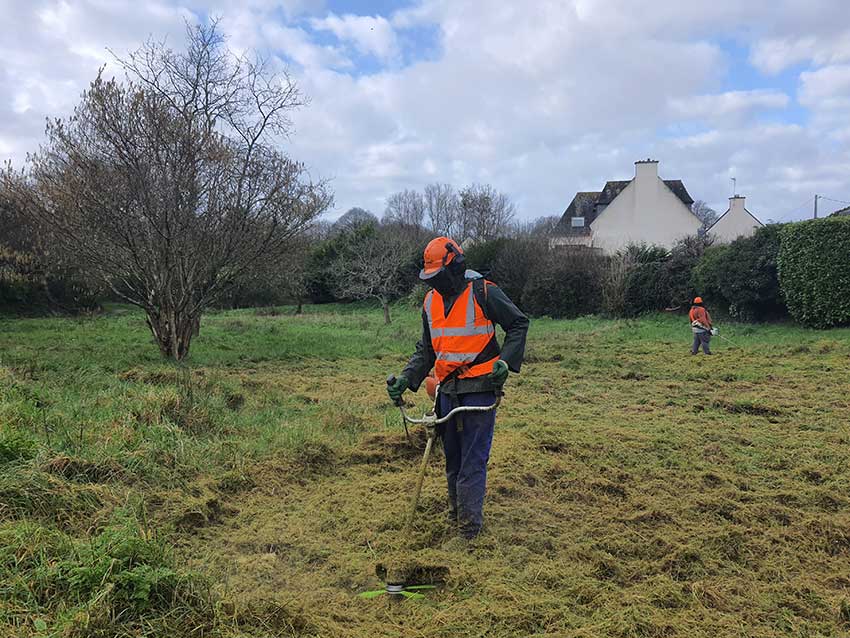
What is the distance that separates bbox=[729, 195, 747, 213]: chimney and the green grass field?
25.2 metres

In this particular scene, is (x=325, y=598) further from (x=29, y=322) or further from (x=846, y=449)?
(x=29, y=322)

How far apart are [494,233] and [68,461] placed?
150 ft

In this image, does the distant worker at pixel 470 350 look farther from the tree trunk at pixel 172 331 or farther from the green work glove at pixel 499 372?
the tree trunk at pixel 172 331

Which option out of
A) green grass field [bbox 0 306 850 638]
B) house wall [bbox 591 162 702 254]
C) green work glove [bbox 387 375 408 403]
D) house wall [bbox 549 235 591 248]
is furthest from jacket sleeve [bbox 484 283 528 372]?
house wall [bbox 591 162 702 254]

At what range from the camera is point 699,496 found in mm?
4766

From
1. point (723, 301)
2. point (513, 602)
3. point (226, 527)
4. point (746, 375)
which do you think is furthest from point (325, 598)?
point (723, 301)

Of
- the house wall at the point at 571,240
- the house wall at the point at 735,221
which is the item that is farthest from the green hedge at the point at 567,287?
the house wall at the point at 735,221

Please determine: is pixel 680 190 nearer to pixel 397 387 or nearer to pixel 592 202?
pixel 592 202

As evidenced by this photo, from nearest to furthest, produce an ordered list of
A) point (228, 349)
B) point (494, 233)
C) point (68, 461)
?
point (68, 461) < point (228, 349) < point (494, 233)

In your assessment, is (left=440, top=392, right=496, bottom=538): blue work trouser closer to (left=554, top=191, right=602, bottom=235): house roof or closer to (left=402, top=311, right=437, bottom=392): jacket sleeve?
(left=402, top=311, right=437, bottom=392): jacket sleeve

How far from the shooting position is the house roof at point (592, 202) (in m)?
34.4

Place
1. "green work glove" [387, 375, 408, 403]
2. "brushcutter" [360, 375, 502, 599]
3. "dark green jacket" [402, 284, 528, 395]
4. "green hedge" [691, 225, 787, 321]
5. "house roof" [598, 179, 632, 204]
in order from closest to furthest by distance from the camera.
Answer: "brushcutter" [360, 375, 502, 599] < "dark green jacket" [402, 284, 528, 395] < "green work glove" [387, 375, 408, 403] < "green hedge" [691, 225, 787, 321] < "house roof" [598, 179, 632, 204]

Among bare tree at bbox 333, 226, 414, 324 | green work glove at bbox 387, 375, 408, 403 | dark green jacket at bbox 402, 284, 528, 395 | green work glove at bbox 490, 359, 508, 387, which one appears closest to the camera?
green work glove at bbox 490, 359, 508, 387

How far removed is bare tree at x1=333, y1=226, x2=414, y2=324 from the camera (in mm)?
25953
